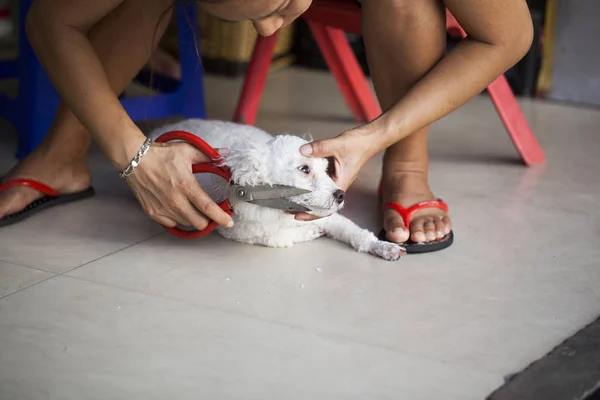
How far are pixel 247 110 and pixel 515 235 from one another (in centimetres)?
85

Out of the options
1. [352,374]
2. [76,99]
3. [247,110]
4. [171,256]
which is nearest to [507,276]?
[352,374]

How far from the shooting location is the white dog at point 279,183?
1334 mm

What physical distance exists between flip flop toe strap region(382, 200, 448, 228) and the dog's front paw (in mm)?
83

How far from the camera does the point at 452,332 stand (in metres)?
1.17

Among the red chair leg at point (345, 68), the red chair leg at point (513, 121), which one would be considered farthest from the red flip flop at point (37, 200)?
the red chair leg at point (513, 121)

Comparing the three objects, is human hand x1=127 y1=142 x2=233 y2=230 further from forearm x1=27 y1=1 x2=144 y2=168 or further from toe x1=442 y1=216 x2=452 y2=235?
toe x1=442 y1=216 x2=452 y2=235

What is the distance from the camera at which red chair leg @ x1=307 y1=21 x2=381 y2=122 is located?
2172 millimetres

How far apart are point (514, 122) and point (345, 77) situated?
493 mm

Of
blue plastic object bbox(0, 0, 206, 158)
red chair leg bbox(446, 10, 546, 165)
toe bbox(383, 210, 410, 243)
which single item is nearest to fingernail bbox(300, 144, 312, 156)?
toe bbox(383, 210, 410, 243)

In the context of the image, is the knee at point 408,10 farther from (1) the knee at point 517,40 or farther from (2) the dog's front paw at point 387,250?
(2) the dog's front paw at point 387,250

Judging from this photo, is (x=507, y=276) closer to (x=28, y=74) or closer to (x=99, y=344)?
(x=99, y=344)

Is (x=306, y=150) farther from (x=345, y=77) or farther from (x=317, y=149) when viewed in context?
(x=345, y=77)

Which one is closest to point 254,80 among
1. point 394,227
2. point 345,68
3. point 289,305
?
point 345,68

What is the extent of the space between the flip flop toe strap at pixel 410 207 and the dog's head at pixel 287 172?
0.21m
